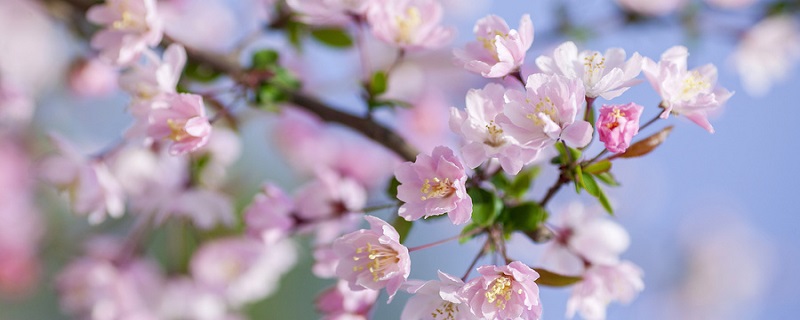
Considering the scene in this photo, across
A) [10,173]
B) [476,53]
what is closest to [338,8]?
[476,53]

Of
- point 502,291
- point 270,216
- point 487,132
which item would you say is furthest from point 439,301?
point 270,216

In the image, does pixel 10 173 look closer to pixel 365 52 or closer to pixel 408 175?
pixel 365 52

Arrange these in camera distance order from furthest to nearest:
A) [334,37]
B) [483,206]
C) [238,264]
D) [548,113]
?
1. [238,264]
2. [334,37]
3. [483,206]
4. [548,113]

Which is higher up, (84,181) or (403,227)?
(403,227)

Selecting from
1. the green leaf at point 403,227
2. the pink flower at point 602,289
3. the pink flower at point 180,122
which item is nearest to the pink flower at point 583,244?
the pink flower at point 602,289

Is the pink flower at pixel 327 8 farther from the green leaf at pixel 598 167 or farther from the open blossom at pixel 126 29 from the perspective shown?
the green leaf at pixel 598 167

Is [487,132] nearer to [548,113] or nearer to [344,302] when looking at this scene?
[548,113]

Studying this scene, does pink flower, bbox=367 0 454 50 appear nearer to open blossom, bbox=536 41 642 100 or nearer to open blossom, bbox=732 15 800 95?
open blossom, bbox=536 41 642 100
